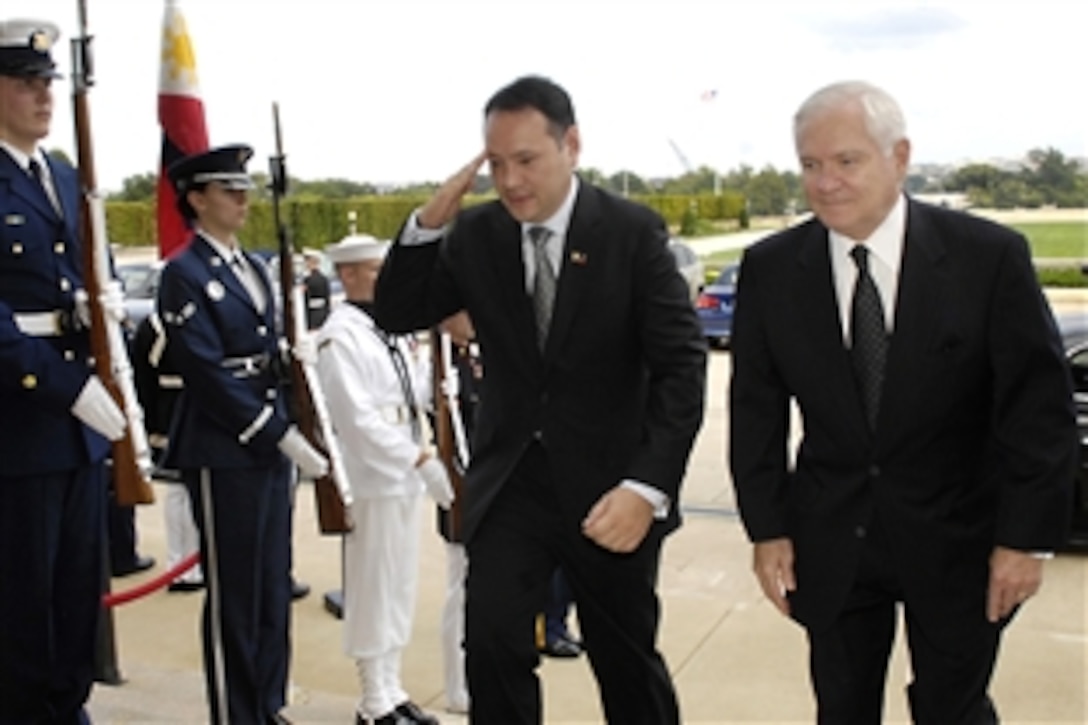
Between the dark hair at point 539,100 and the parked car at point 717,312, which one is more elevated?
the dark hair at point 539,100

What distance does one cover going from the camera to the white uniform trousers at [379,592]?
174 inches

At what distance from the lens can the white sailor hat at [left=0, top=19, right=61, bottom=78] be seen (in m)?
3.62

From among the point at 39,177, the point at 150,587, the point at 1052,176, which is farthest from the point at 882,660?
the point at 1052,176

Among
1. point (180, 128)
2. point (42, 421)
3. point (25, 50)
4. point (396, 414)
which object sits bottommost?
point (396, 414)

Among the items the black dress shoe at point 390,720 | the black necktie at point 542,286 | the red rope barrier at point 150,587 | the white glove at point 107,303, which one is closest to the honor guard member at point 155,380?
the red rope barrier at point 150,587

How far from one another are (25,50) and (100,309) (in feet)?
2.55

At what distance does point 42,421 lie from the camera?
12.2 ft

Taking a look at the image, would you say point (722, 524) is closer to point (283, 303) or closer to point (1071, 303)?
point (283, 303)

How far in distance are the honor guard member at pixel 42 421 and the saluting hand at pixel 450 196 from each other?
1091 mm

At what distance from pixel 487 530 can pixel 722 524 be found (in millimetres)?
4413

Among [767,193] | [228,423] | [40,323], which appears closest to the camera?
[40,323]

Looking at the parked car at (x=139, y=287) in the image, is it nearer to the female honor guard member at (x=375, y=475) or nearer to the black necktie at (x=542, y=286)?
the female honor guard member at (x=375, y=475)

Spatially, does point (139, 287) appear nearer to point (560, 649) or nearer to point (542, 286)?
point (560, 649)

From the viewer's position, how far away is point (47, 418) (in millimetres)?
3734
